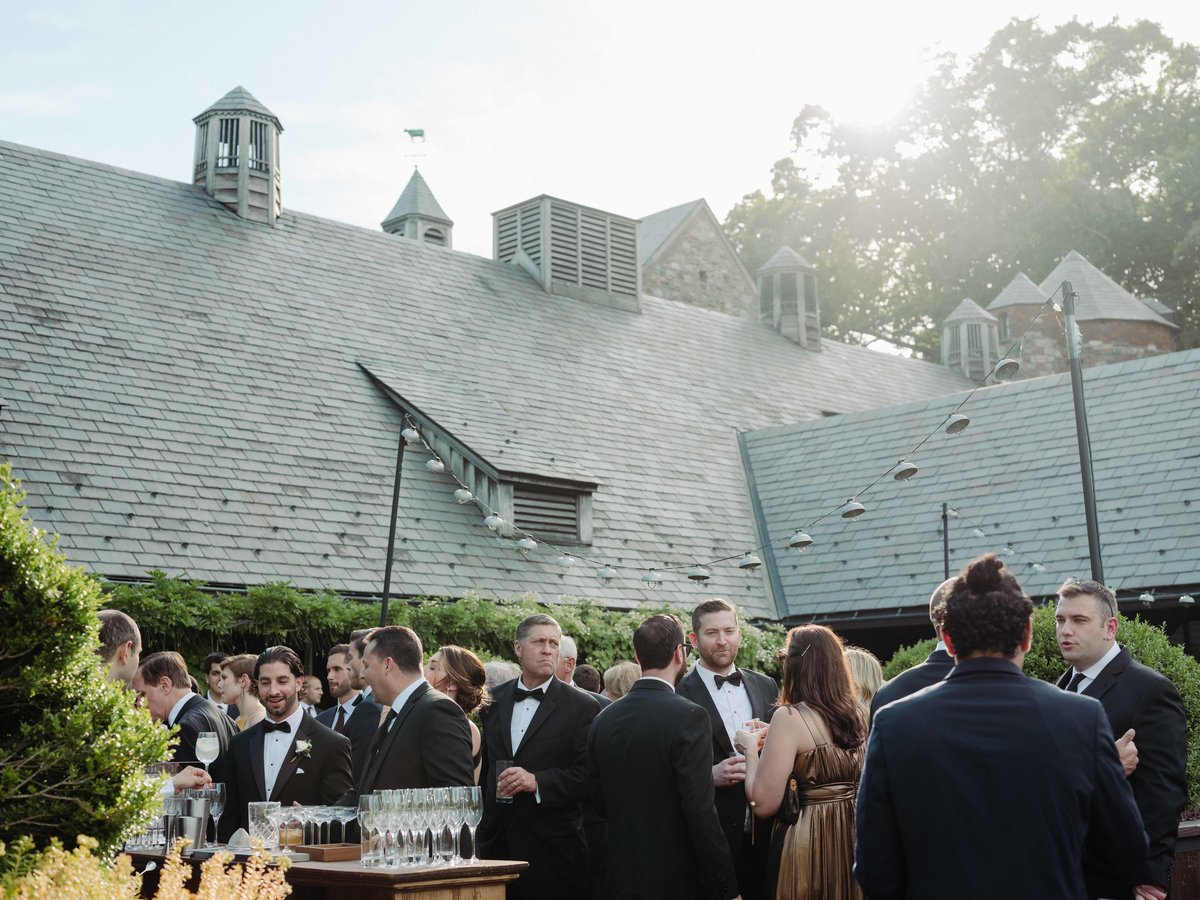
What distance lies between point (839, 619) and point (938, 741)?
15.2m

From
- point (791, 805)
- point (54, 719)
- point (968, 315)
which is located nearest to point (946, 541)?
point (791, 805)

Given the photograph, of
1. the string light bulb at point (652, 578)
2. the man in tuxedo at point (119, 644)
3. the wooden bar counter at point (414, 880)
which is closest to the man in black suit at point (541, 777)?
the wooden bar counter at point (414, 880)

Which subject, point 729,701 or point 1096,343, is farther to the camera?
point 1096,343

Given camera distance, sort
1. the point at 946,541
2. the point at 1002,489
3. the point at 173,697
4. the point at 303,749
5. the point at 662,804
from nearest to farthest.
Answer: the point at 662,804, the point at 303,749, the point at 173,697, the point at 946,541, the point at 1002,489

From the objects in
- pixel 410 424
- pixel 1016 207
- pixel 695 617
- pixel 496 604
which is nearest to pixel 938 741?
pixel 695 617

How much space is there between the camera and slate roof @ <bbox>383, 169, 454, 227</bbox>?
37656mm

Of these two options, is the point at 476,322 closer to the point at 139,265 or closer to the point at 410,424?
the point at 410,424

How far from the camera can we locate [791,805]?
5566mm

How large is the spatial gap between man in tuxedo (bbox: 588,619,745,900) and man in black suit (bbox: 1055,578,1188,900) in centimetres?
159

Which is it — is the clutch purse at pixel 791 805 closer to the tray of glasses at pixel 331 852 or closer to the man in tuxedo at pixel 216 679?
the tray of glasses at pixel 331 852

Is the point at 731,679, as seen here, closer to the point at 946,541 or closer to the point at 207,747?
the point at 207,747

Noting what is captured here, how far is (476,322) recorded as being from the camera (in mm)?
21078

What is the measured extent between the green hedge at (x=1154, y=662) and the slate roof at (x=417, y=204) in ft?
98.7

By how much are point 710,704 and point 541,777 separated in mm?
897
